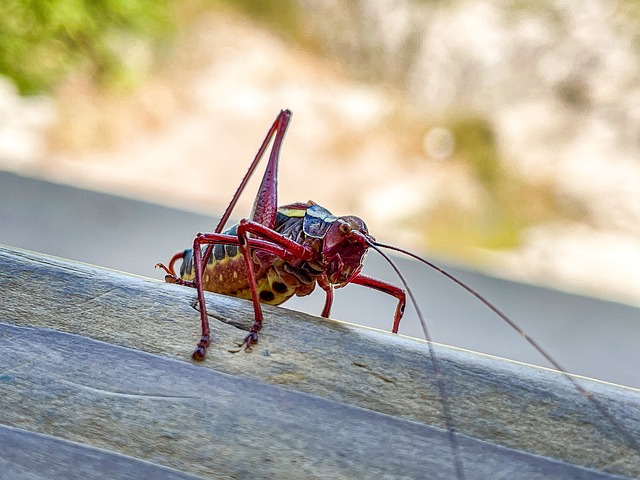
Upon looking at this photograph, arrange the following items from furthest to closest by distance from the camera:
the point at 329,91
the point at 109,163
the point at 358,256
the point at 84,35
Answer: the point at 329,91 < the point at 109,163 < the point at 84,35 < the point at 358,256

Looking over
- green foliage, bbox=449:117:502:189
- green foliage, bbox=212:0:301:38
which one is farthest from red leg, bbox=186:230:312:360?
green foliage, bbox=212:0:301:38

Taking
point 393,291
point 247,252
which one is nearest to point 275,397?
point 247,252

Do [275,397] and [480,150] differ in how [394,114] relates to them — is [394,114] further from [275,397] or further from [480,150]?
[275,397]

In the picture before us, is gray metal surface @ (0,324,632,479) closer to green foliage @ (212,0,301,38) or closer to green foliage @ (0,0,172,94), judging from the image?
green foliage @ (0,0,172,94)

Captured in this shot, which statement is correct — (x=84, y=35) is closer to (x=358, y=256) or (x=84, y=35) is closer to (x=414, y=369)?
(x=358, y=256)

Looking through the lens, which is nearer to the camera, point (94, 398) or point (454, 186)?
point (94, 398)

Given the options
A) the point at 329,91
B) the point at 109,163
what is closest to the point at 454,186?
the point at 329,91
